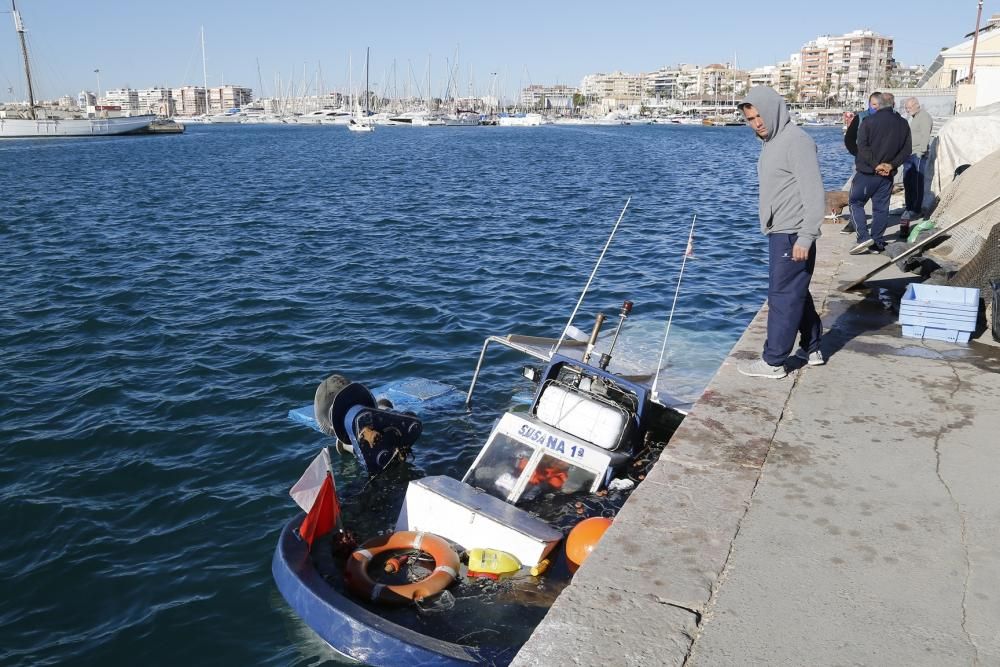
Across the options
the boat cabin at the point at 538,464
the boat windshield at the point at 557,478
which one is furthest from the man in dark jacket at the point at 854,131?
the boat windshield at the point at 557,478

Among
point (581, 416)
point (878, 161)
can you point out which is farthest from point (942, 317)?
point (878, 161)

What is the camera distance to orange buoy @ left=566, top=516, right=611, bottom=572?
224 inches

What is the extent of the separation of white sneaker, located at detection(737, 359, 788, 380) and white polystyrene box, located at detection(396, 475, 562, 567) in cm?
206

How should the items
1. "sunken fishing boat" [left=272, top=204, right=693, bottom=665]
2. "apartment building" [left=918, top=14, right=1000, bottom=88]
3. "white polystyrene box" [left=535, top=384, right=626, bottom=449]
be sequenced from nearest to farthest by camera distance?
"sunken fishing boat" [left=272, top=204, right=693, bottom=665] < "white polystyrene box" [left=535, top=384, right=626, bottom=449] < "apartment building" [left=918, top=14, right=1000, bottom=88]

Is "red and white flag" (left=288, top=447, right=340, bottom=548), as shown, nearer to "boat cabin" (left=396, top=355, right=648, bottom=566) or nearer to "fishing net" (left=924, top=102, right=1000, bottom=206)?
"boat cabin" (left=396, top=355, right=648, bottom=566)

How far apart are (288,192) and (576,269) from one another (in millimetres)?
21480

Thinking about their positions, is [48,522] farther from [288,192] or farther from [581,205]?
[288,192]

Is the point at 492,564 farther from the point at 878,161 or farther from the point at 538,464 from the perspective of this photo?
the point at 878,161

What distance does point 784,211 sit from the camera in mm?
6051

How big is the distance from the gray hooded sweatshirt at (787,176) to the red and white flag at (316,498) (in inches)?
159

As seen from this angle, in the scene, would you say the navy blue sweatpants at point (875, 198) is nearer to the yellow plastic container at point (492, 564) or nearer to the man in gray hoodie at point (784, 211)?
the man in gray hoodie at point (784, 211)

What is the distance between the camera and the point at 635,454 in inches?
281

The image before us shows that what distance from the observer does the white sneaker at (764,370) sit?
6.30 metres

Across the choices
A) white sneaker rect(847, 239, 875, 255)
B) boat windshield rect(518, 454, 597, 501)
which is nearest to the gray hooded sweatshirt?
boat windshield rect(518, 454, 597, 501)
